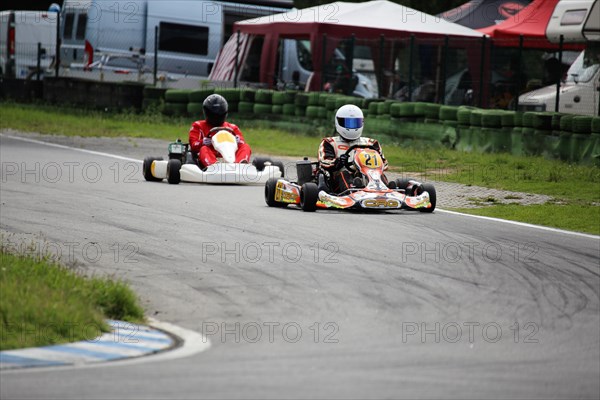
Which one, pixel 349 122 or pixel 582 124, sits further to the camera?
pixel 582 124

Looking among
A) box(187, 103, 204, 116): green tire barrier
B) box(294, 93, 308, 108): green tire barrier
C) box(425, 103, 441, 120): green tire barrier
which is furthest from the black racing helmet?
box(187, 103, 204, 116): green tire barrier

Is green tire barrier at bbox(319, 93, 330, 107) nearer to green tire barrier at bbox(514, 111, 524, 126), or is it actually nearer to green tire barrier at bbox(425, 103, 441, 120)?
green tire barrier at bbox(425, 103, 441, 120)

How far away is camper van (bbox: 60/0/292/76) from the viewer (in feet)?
80.1

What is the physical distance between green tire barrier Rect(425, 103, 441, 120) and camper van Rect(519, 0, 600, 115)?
1.25m

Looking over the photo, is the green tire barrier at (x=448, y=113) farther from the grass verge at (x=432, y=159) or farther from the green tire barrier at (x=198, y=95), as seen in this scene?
the green tire barrier at (x=198, y=95)

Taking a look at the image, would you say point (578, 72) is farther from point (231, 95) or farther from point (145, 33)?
point (145, 33)

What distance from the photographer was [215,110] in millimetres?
13180

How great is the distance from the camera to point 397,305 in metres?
6.33

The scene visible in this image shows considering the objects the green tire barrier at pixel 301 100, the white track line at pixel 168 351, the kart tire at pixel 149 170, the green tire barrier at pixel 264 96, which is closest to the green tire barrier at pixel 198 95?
the green tire barrier at pixel 264 96

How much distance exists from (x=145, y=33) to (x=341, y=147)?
14374mm

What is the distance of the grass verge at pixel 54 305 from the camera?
209 inches

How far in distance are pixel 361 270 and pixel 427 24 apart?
16.4 meters

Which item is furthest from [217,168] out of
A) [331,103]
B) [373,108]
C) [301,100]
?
A: [301,100]

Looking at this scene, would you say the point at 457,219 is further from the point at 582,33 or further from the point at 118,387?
the point at 582,33
